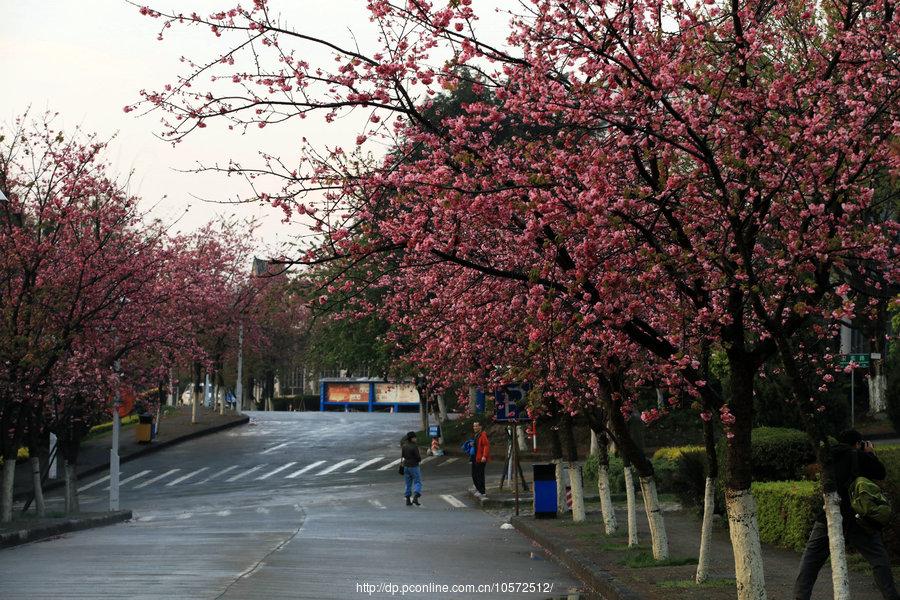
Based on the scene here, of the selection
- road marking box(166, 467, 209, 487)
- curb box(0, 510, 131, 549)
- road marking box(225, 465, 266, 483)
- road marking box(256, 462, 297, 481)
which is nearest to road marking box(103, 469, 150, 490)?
road marking box(166, 467, 209, 487)

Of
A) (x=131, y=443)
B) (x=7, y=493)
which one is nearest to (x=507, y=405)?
(x=7, y=493)

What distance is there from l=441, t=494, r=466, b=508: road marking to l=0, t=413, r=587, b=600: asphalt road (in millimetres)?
82

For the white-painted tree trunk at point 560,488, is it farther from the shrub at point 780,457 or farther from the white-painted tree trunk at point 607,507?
the white-painted tree trunk at point 607,507

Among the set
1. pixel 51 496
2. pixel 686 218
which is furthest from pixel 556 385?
pixel 51 496

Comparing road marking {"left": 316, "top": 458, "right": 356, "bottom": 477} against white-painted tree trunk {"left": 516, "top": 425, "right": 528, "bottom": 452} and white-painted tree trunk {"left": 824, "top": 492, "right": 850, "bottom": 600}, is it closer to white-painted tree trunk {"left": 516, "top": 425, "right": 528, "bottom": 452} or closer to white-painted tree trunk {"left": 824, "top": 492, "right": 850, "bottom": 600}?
white-painted tree trunk {"left": 516, "top": 425, "right": 528, "bottom": 452}

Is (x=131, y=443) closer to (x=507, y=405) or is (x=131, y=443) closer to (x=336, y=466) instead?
(x=336, y=466)

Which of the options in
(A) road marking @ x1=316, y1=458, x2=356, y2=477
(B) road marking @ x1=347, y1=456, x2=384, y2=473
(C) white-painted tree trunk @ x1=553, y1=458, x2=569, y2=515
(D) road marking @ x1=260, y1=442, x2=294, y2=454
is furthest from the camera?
(D) road marking @ x1=260, y1=442, x2=294, y2=454

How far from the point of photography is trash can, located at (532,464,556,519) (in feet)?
88.0

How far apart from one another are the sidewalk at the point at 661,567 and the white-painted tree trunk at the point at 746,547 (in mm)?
1432

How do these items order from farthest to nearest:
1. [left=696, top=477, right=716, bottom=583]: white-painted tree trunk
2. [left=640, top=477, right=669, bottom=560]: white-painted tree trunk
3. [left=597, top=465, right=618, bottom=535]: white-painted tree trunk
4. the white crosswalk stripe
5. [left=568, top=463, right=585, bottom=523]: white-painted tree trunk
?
1. the white crosswalk stripe
2. [left=568, top=463, right=585, bottom=523]: white-painted tree trunk
3. [left=597, top=465, right=618, bottom=535]: white-painted tree trunk
4. [left=640, top=477, right=669, bottom=560]: white-painted tree trunk
5. [left=696, top=477, right=716, bottom=583]: white-painted tree trunk

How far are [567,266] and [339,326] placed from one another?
38862 mm

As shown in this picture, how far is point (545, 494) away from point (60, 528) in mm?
9708

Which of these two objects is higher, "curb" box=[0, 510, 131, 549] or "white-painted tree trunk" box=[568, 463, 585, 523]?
"white-painted tree trunk" box=[568, 463, 585, 523]

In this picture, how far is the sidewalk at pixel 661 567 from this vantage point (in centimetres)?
1368
